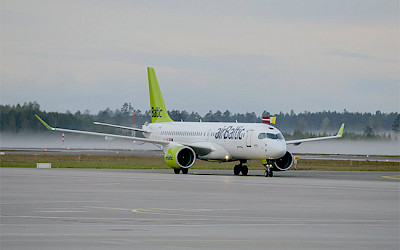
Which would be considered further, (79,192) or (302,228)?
(79,192)

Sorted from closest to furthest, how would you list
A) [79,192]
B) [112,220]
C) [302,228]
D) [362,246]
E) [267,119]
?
[362,246] → [302,228] → [112,220] → [79,192] → [267,119]

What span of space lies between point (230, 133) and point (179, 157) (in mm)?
3799

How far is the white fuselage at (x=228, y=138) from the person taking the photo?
4862 centimetres

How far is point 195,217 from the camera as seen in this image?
2005 cm

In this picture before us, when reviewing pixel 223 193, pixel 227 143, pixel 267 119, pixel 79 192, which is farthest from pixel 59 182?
pixel 267 119

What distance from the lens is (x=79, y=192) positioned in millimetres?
29781

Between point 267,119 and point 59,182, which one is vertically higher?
point 267,119

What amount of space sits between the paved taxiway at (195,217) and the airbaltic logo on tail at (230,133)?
17.4 metres

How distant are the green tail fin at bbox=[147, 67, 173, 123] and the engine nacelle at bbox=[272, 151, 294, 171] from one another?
13.8m

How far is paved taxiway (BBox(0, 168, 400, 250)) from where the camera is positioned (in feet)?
48.9

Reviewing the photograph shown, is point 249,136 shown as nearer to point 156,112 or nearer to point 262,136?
point 262,136

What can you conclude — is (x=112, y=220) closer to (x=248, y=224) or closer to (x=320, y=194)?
(x=248, y=224)

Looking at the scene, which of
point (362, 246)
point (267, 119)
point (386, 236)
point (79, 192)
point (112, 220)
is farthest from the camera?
point (267, 119)

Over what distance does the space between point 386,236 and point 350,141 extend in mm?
70633
